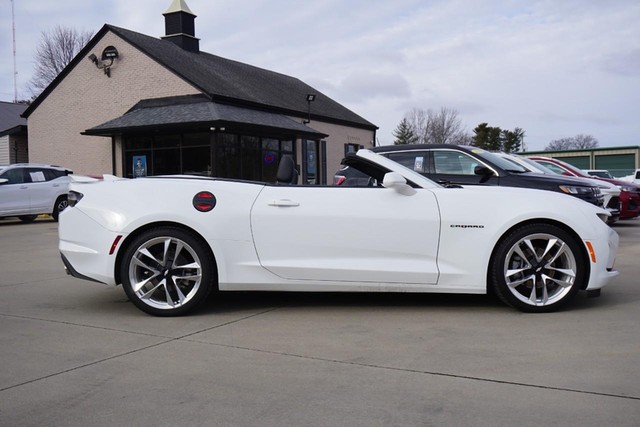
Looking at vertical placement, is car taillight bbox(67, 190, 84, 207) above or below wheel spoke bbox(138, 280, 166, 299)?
above

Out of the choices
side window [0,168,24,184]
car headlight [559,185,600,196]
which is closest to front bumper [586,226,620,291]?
car headlight [559,185,600,196]

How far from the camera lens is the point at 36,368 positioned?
3979 mm

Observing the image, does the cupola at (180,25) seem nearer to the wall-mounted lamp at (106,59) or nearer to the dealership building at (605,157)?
the wall-mounted lamp at (106,59)

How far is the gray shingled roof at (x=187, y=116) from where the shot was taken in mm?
21062

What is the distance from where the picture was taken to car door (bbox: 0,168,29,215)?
691 inches

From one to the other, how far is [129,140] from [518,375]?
2241cm

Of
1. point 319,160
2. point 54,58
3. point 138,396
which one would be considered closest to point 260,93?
point 319,160

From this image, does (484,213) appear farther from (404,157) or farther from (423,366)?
(404,157)

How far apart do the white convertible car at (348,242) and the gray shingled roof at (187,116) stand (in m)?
15.4

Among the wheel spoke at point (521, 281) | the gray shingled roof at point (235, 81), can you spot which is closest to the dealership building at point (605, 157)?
the gray shingled roof at point (235, 81)

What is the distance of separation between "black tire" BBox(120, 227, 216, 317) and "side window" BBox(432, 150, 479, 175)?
546 centimetres

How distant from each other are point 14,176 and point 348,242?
1556 cm

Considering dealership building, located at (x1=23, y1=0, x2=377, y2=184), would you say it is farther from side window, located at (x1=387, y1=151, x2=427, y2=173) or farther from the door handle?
the door handle

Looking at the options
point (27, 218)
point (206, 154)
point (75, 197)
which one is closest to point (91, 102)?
point (206, 154)
